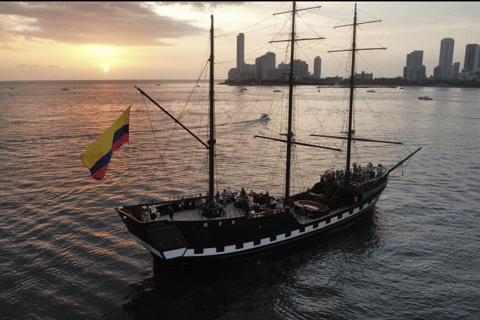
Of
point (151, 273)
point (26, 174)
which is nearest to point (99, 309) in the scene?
point (151, 273)

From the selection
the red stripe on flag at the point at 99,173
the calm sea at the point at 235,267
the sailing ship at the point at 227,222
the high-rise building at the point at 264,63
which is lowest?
the calm sea at the point at 235,267

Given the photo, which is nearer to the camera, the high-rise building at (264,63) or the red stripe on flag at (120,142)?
the red stripe on flag at (120,142)

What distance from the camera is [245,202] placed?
83.6 feet

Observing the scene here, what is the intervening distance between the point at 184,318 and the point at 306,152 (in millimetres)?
46044

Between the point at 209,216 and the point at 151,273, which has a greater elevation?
the point at 209,216

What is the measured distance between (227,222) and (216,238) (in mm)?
1169

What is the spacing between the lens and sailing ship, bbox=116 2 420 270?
21.6m

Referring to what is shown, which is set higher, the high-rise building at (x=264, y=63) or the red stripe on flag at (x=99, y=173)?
the high-rise building at (x=264, y=63)

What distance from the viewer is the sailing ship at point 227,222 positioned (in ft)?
70.8

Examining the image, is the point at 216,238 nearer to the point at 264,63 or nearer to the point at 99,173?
the point at 99,173

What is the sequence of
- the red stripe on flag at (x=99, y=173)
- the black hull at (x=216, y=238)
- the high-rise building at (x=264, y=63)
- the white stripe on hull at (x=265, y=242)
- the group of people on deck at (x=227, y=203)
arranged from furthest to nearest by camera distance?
the high-rise building at (x=264, y=63), the group of people on deck at (x=227, y=203), the white stripe on hull at (x=265, y=242), the black hull at (x=216, y=238), the red stripe on flag at (x=99, y=173)

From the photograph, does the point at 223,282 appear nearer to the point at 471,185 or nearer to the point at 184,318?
the point at 184,318

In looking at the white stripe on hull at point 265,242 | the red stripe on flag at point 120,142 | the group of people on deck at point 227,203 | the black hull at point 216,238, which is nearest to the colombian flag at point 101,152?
the red stripe on flag at point 120,142

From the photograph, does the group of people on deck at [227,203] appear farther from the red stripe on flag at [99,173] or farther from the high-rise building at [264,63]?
the high-rise building at [264,63]
